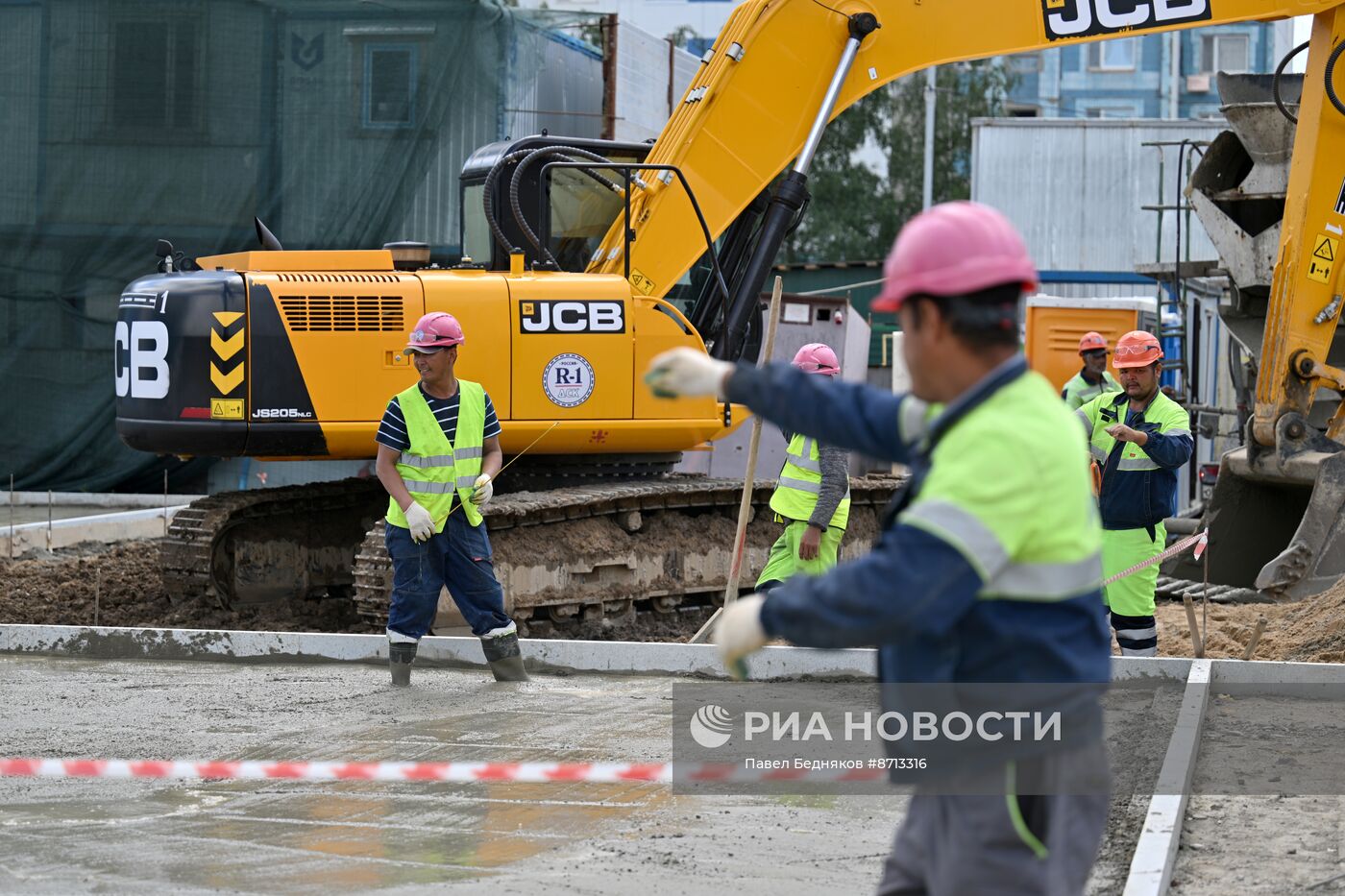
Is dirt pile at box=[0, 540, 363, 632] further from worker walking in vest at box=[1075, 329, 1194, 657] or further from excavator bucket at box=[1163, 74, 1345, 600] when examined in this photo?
excavator bucket at box=[1163, 74, 1345, 600]

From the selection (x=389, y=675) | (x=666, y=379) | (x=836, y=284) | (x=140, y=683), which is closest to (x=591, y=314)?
(x=389, y=675)

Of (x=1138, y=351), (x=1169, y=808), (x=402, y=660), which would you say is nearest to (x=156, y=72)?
(x=402, y=660)

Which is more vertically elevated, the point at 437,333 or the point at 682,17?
the point at 682,17

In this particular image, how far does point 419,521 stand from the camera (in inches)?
327

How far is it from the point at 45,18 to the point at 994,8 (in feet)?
36.2

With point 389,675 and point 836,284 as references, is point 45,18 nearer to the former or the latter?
point 389,675

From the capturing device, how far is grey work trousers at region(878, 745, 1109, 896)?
3016 millimetres

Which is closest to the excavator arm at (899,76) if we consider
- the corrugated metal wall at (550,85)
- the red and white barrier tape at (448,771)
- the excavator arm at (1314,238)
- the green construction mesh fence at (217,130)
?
the excavator arm at (1314,238)

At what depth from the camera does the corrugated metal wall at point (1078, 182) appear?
3053cm

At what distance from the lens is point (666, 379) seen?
3674mm

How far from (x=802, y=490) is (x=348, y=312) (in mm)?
3280

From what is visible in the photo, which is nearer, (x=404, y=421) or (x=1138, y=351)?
(x=404, y=421)

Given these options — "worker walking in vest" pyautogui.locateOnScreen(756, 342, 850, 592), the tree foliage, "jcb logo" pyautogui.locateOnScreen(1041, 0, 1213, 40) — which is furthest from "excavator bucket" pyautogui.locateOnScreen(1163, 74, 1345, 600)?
the tree foliage

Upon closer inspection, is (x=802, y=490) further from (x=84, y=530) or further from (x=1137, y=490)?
(x=84, y=530)
